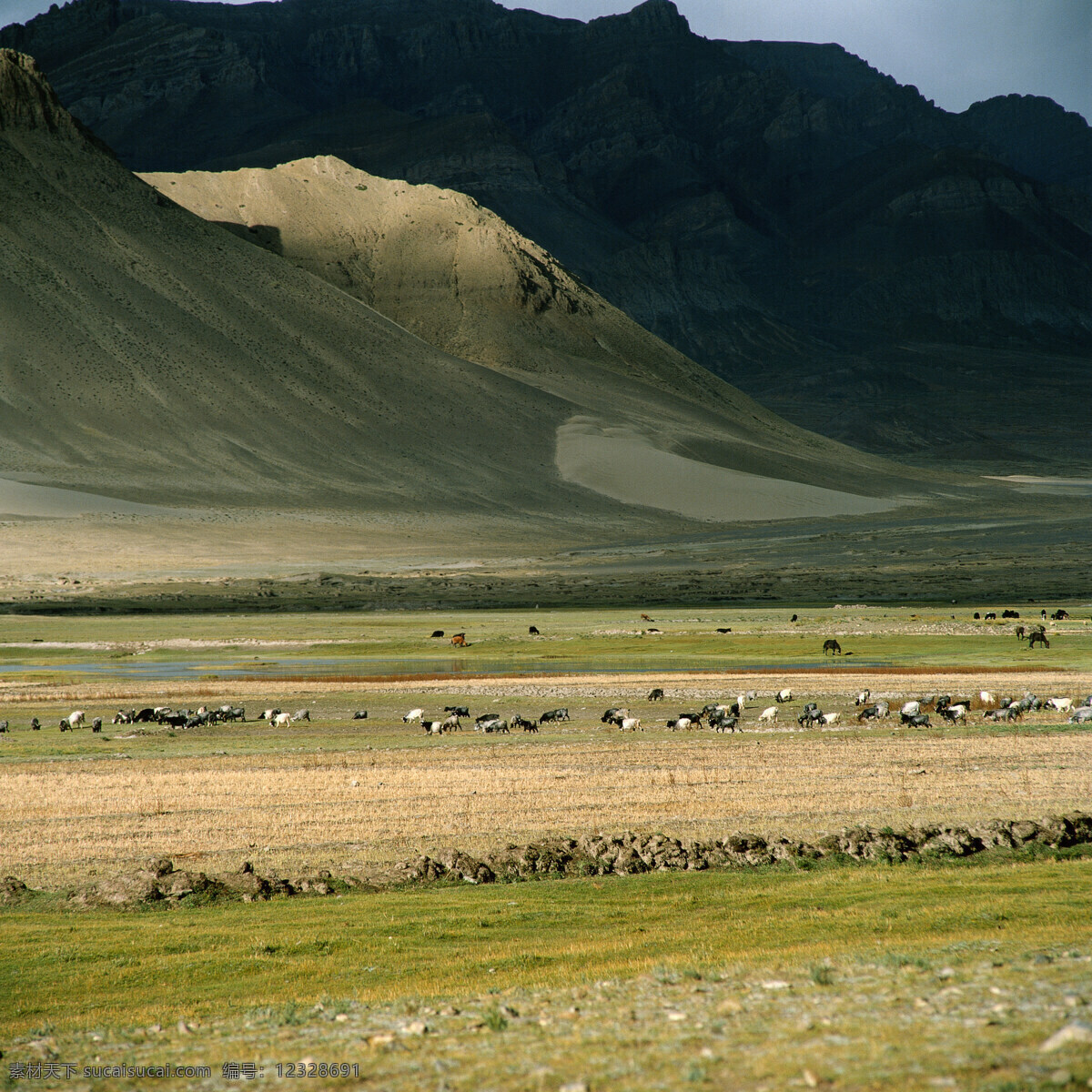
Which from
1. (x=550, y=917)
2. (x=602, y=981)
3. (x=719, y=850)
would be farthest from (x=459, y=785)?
(x=602, y=981)

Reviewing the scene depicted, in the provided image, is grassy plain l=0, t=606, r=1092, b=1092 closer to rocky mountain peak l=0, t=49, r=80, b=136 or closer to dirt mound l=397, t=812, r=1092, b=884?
dirt mound l=397, t=812, r=1092, b=884

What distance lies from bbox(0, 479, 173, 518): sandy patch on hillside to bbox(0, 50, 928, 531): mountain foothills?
320 cm

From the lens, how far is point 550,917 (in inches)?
560

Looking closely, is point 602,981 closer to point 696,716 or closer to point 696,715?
point 696,716

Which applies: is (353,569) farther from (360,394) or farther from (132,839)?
(132,839)

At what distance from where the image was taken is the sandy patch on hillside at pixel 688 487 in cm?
14238

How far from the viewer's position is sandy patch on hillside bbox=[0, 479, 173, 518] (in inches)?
4326

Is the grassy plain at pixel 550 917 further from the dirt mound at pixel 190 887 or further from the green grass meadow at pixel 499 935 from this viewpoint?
the dirt mound at pixel 190 887

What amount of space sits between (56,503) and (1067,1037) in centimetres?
11567

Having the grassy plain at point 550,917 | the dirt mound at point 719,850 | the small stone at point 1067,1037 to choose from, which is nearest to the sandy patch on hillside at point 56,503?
the grassy plain at point 550,917

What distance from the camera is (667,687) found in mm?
41312

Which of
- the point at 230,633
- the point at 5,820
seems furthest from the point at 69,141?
the point at 5,820

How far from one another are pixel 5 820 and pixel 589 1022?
44.8 ft

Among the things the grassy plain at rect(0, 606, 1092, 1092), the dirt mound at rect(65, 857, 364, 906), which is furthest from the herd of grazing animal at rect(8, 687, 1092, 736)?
the dirt mound at rect(65, 857, 364, 906)
